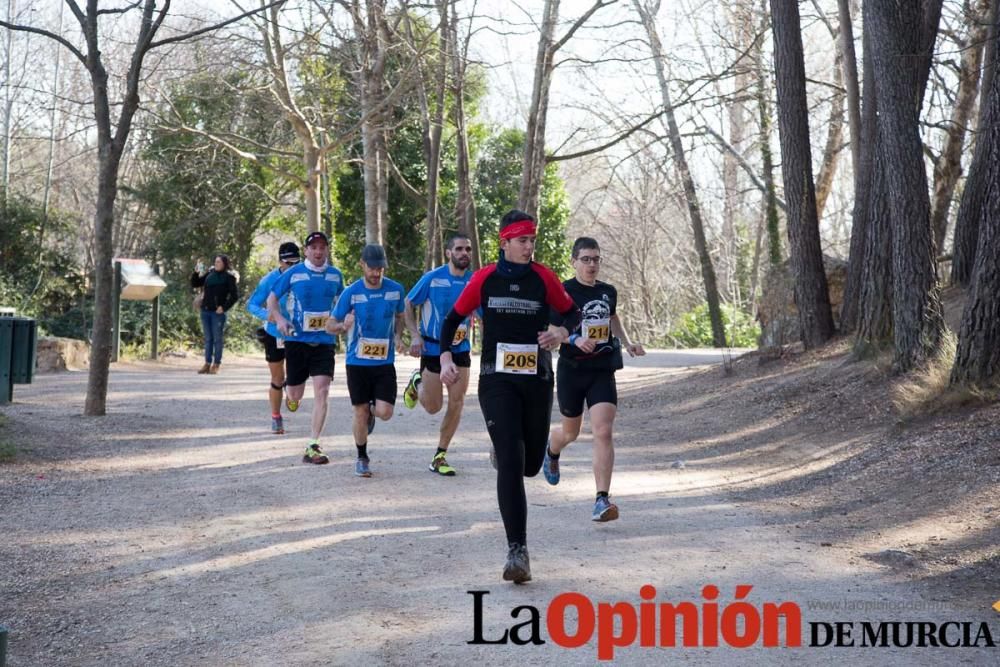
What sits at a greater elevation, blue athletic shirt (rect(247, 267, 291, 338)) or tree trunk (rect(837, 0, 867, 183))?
tree trunk (rect(837, 0, 867, 183))

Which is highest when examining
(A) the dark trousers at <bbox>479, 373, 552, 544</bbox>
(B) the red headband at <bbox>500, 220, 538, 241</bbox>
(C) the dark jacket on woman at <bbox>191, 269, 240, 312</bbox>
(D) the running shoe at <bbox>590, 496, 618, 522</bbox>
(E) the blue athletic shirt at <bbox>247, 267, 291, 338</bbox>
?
(C) the dark jacket on woman at <bbox>191, 269, 240, 312</bbox>

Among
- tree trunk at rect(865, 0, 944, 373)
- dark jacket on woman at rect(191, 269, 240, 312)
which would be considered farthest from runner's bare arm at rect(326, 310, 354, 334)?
dark jacket on woman at rect(191, 269, 240, 312)

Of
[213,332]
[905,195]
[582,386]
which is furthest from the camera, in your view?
[213,332]

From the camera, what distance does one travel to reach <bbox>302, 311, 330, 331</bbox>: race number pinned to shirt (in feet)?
39.6

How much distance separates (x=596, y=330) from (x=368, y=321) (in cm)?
280

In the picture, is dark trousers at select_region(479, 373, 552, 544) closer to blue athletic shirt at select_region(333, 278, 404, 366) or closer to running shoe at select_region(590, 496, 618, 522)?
running shoe at select_region(590, 496, 618, 522)

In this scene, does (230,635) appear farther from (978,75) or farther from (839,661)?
(978,75)

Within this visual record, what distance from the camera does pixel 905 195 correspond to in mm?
14086

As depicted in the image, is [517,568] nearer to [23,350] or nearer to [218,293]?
[23,350]

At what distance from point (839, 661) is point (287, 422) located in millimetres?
10885

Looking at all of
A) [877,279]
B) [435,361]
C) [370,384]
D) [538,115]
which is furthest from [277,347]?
[538,115]

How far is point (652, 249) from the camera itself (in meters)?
56.8

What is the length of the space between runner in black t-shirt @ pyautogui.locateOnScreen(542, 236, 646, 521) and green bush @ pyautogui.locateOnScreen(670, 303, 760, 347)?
105 feet

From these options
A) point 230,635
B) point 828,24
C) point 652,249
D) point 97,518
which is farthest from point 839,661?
point 652,249
